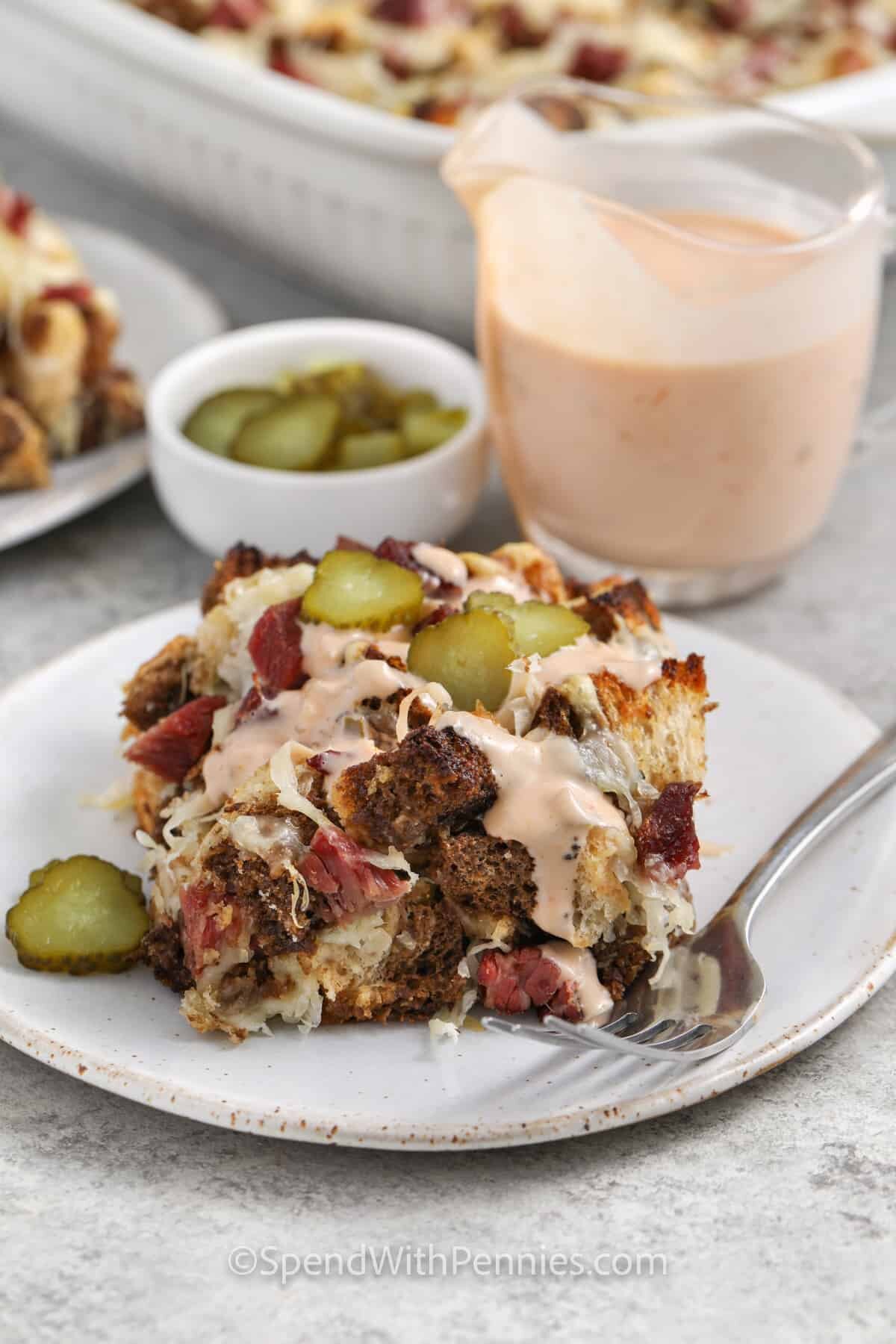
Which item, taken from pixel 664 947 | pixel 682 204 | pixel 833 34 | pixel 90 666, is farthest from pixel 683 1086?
pixel 833 34

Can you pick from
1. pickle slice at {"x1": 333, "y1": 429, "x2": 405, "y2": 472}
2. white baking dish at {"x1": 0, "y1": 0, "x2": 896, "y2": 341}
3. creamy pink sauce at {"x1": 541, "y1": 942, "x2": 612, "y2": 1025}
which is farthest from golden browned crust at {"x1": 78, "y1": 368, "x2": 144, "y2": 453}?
creamy pink sauce at {"x1": 541, "y1": 942, "x2": 612, "y2": 1025}

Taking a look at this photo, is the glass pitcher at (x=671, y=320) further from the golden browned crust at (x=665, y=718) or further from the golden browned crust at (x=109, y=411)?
the golden browned crust at (x=665, y=718)

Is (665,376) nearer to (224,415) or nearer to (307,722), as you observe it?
(224,415)

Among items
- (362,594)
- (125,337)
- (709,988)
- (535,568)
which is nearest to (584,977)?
(709,988)

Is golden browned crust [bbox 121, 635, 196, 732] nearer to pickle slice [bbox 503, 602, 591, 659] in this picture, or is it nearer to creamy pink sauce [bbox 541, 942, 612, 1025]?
pickle slice [bbox 503, 602, 591, 659]

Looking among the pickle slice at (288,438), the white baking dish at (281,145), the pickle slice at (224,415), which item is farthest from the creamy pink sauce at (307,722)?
the white baking dish at (281,145)
